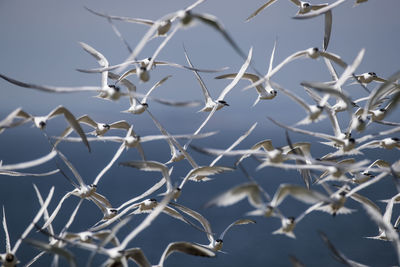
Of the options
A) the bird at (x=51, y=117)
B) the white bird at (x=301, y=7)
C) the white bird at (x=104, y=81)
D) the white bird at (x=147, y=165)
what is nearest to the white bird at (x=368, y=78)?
the white bird at (x=301, y=7)

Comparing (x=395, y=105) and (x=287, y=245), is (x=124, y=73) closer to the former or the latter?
(x=395, y=105)

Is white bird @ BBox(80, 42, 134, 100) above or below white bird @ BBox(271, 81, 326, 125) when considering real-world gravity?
above

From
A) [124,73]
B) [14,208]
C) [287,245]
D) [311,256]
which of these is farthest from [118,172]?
[124,73]

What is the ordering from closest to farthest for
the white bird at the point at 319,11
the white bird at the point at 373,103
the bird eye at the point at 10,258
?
the white bird at the point at 373,103, the bird eye at the point at 10,258, the white bird at the point at 319,11

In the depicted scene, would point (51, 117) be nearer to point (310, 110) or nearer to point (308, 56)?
point (310, 110)

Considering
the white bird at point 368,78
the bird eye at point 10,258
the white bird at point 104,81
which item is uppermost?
the white bird at point 104,81

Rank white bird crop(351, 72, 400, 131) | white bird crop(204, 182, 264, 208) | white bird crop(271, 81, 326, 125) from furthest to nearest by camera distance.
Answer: white bird crop(271, 81, 326, 125)
white bird crop(351, 72, 400, 131)
white bird crop(204, 182, 264, 208)

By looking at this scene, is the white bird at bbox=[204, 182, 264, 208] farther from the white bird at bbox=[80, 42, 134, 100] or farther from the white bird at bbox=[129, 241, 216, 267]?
the white bird at bbox=[80, 42, 134, 100]

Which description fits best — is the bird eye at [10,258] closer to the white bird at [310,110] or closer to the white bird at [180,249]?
the white bird at [180,249]

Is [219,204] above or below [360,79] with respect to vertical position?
above

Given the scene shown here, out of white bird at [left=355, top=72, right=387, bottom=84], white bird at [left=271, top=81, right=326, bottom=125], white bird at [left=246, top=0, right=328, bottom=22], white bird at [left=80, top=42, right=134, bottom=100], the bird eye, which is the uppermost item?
white bird at [left=80, top=42, right=134, bottom=100]

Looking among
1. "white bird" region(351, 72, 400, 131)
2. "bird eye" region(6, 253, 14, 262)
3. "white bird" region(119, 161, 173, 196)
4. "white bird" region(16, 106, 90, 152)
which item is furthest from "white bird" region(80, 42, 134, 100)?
"white bird" region(351, 72, 400, 131)
